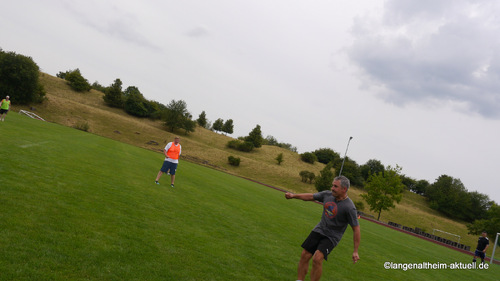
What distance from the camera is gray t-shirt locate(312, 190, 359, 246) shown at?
5324 millimetres

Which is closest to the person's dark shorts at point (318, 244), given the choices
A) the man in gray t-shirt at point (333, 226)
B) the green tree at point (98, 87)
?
the man in gray t-shirt at point (333, 226)

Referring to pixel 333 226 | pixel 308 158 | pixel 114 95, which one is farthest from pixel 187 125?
pixel 333 226

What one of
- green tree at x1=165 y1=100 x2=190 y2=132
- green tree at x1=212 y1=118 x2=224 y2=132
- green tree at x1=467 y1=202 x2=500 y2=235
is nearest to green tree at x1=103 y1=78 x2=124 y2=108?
green tree at x1=165 y1=100 x2=190 y2=132

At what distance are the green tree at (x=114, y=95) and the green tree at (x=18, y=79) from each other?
2387cm

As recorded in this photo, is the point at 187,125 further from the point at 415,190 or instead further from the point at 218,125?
the point at 415,190

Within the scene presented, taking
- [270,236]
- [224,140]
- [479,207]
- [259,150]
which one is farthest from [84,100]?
[479,207]

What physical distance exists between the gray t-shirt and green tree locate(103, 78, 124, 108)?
8829 centimetres

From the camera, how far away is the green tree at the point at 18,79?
55.0m

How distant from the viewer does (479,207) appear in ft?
250

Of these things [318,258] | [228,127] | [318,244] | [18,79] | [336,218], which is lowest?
[318,258]

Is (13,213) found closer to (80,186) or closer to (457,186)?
(80,186)

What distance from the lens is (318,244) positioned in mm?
5496

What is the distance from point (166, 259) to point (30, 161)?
8499 mm

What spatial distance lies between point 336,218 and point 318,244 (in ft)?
2.05
